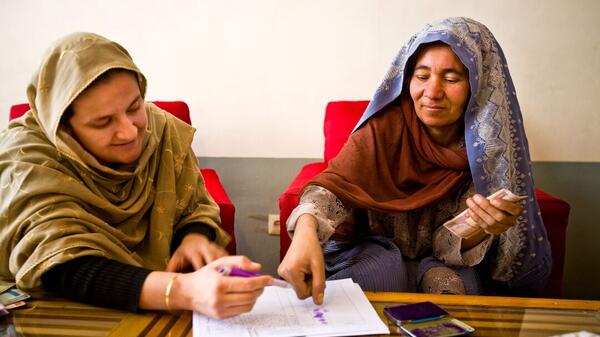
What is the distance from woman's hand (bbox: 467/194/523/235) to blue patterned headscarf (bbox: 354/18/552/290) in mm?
161

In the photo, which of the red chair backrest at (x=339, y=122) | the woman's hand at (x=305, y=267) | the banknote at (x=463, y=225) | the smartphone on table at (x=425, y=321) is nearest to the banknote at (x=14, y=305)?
the woman's hand at (x=305, y=267)

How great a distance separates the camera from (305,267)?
97 centimetres

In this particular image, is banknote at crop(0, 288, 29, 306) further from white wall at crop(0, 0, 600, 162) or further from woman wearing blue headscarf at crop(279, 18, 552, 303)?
white wall at crop(0, 0, 600, 162)

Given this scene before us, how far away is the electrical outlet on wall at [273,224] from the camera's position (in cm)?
237

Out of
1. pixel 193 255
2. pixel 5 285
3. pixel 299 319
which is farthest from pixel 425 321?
pixel 5 285

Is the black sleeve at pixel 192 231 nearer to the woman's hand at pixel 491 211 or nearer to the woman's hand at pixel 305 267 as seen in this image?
the woman's hand at pixel 305 267

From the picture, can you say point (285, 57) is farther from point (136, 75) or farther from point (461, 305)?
point (461, 305)

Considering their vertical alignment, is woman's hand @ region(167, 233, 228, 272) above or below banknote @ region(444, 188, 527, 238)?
below

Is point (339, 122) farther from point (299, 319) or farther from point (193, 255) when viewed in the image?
point (299, 319)

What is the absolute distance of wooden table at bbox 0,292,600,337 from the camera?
0.83m

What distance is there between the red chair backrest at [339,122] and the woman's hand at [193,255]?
92 cm

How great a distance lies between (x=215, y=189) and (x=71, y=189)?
0.84 m

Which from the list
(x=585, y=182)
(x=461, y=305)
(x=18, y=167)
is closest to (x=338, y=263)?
(x=461, y=305)

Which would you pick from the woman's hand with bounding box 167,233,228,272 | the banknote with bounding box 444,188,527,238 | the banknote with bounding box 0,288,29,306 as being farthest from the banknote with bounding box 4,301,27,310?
the banknote with bounding box 444,188,527,238
